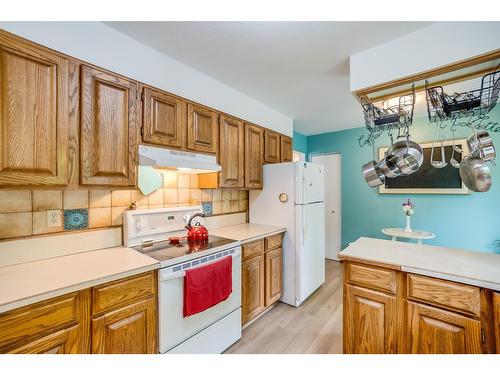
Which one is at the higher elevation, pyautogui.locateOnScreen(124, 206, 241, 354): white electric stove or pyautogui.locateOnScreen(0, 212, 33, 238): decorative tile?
pyautogui.locateOnScreen(0, 212, 33, 238): decorative tile

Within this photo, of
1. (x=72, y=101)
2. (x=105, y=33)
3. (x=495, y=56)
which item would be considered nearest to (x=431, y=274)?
(x=495, y=56)

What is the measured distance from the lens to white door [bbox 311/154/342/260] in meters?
3.97

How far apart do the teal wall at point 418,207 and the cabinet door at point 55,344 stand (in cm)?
371

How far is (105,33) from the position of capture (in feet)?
4.89

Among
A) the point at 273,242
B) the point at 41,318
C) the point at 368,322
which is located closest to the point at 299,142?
the point at 273,242

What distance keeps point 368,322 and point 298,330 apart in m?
0.84

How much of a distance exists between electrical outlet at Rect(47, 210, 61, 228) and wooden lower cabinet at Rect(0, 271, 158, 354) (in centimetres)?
64

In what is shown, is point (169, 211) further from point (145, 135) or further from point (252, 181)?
point (252, 181)

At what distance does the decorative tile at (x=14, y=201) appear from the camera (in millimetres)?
1320

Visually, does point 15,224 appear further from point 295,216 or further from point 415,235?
point 415,235

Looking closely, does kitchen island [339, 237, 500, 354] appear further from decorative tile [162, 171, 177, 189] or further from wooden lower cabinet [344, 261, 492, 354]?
decorative tile [162, 171, 177, 189]

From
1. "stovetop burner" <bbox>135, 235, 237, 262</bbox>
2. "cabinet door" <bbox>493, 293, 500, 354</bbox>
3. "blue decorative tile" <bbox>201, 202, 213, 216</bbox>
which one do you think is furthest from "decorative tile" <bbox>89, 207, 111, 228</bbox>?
"cabinet door" <bbox>493, 293, 500, 354</bbox>

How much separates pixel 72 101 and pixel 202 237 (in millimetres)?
1281

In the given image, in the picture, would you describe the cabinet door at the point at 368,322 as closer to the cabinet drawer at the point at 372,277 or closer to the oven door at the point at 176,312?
the cabinet drawer at the point at 372,277
